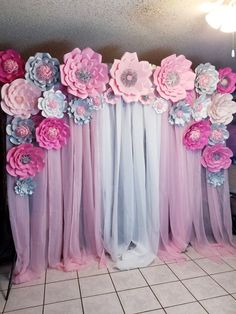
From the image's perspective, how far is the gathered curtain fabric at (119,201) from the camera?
1.89m

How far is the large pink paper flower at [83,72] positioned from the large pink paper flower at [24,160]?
19.5 inches

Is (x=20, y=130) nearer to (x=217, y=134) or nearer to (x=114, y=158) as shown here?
(x=114, y=158)

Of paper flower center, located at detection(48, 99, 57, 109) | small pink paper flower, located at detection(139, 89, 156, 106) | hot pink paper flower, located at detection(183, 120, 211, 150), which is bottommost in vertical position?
hot pink paper flower, located at detection(183, 120, 211, 150)

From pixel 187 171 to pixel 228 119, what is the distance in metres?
0.56

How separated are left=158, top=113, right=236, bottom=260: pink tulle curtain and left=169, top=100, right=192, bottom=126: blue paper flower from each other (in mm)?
52

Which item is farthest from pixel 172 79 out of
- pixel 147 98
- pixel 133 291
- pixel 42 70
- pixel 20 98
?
pixel 133 291

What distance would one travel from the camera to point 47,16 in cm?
146

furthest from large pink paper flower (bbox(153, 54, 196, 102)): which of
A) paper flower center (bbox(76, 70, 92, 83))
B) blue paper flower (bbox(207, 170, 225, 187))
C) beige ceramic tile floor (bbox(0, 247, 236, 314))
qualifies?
beige ceramic tile floor (bbox(0, 247, 236, 314))

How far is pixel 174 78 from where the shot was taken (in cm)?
197

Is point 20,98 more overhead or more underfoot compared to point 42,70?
more underfoot

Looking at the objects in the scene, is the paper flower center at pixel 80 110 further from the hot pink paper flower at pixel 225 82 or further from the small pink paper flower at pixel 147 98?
the hot pink paper flower at pixel 225 82

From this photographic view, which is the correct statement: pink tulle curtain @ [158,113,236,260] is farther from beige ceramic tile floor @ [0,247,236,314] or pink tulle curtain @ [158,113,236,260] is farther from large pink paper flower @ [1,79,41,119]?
large pink paper flower @ [1,79,41,119]

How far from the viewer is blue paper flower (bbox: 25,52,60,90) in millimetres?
1723

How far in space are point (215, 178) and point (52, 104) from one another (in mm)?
1479
